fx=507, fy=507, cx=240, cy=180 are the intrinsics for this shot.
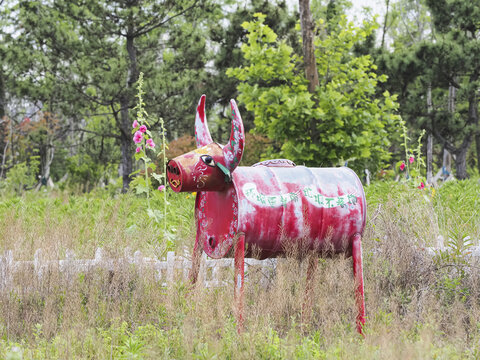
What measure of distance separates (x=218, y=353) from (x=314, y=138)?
643cm

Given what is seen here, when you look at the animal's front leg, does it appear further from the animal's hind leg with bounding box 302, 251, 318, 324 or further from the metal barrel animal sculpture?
the animal's hind leg with bounding box 302, 251, 318, 324

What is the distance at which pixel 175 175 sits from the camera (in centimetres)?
342

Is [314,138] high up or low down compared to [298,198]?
up

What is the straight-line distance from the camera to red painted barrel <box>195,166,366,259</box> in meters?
3.42

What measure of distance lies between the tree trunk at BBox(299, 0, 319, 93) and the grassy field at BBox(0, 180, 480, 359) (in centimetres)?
411

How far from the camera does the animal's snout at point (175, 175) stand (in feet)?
11.0

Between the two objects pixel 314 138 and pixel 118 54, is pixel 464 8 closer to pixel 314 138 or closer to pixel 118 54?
pixel 314 138

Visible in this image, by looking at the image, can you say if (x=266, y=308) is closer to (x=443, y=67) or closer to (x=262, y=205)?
(x=262, y=205)

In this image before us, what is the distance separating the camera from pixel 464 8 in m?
13.9

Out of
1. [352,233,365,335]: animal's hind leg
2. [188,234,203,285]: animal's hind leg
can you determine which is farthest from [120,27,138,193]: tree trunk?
[352,233,365,335]: animal's hind leg

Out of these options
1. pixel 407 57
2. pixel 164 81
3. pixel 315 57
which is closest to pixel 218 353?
pixel 315 57

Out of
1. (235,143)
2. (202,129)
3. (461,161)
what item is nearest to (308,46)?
(202,129)

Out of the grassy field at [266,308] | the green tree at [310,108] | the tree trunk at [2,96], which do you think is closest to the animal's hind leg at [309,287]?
the grassy field at [266,308]

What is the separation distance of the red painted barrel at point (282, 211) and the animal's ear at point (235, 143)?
0.43 ft
